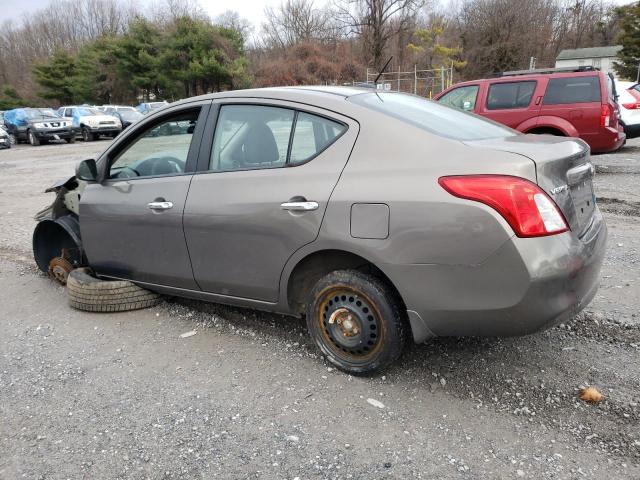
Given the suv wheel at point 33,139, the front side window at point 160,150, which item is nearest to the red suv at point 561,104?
the front side window at point 160,150

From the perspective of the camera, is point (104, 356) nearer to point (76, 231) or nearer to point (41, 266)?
point (76, 231)

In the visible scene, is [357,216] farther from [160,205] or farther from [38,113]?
[38,113]

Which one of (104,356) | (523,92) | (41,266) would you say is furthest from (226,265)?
(523,92)

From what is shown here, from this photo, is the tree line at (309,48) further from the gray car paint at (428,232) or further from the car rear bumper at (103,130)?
the gray car paint at (428,232)

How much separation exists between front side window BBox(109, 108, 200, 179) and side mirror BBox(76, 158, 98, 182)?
0.13 metres

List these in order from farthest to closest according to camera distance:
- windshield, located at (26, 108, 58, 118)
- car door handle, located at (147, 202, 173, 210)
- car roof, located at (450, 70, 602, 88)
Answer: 1. windshield, located at (26, 108, 58, 118)
2. car roof, located at (450, 70, 602, 88)
3. car door handle, located at (147, 202, 173, 210)

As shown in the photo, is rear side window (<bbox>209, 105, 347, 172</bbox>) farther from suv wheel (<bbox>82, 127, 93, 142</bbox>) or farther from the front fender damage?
suv wheel (<bbox>82, 127, 93, 142</bbox>)

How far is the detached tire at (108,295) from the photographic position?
4047mm

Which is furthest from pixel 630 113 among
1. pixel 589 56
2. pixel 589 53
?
pixel 589 53

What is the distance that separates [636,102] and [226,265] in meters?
12.1

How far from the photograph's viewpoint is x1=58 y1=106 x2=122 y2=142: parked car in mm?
26453

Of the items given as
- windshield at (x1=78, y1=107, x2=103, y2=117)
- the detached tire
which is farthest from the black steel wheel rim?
windshield at (x1=78, y1=107, x2=103, y2=117)

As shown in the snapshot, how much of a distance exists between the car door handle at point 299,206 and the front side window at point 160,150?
102 centimetres

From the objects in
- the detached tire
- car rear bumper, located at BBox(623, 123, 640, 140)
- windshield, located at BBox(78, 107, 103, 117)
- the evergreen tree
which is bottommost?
the detached tire
